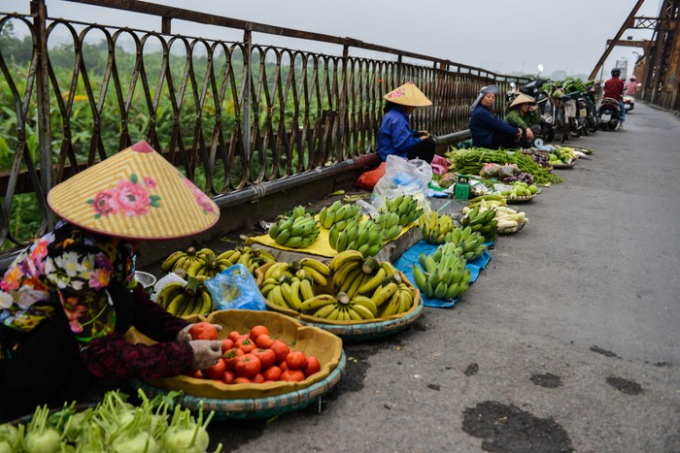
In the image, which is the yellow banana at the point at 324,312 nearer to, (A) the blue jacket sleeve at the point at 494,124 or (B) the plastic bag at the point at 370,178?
(B) the plastic bag at the point at 370,178

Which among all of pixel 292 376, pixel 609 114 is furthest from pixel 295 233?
pixel 609 114

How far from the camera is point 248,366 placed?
113 inches

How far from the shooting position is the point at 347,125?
806 cm

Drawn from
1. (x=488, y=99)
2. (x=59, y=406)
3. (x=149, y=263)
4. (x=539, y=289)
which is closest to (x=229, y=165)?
(x=149, y=263)

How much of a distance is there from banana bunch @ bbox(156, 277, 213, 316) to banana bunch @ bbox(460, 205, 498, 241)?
3162 mm

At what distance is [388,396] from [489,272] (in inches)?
98.0

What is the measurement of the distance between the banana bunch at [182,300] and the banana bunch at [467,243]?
2.34 meters

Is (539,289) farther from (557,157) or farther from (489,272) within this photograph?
(557,157)

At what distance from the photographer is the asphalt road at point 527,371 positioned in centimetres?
282

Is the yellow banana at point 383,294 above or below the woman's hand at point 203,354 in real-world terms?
below

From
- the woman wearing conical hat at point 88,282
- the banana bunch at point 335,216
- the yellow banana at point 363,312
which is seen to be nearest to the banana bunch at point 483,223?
the banana bunch at point 335,216

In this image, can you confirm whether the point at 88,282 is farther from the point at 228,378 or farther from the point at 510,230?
the point at 510,230

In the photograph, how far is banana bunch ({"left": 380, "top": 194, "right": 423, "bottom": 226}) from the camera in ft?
19.2

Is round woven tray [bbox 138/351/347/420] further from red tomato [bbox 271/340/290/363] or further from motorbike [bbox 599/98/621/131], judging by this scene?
motorbike [bbox 599/98/621/131]
